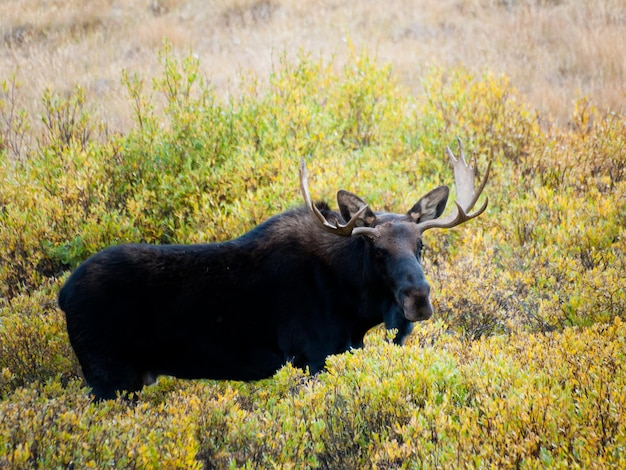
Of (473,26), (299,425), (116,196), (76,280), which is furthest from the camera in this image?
(473,26)

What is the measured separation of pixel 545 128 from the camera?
11.4 m

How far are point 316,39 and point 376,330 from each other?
37.4 ft

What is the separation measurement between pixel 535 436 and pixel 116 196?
636 centimetres

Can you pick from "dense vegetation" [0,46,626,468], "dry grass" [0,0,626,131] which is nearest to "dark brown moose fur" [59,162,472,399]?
"dense vegetation" [0,46,626,468]

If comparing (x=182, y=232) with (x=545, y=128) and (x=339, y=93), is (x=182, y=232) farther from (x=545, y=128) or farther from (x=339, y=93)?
(x=545, y=128)

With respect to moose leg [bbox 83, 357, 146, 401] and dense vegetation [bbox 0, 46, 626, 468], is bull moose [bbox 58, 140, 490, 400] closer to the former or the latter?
moose leg [bbox 83, 357, 146, 401]

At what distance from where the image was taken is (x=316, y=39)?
16.6 m

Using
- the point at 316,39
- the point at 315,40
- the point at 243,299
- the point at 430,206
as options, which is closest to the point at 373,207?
the point at 430,206

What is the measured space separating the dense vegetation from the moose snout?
234 mm

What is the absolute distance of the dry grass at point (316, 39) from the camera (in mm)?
13523

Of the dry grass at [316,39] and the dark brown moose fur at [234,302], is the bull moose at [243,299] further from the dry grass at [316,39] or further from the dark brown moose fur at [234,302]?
the dry grass at [316,39]

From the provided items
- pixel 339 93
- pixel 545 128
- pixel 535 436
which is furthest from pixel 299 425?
pixel 545 128

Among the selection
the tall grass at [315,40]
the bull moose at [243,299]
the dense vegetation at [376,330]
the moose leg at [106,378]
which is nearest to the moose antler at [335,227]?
the bull moose at [243,299]

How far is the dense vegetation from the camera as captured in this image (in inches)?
155
